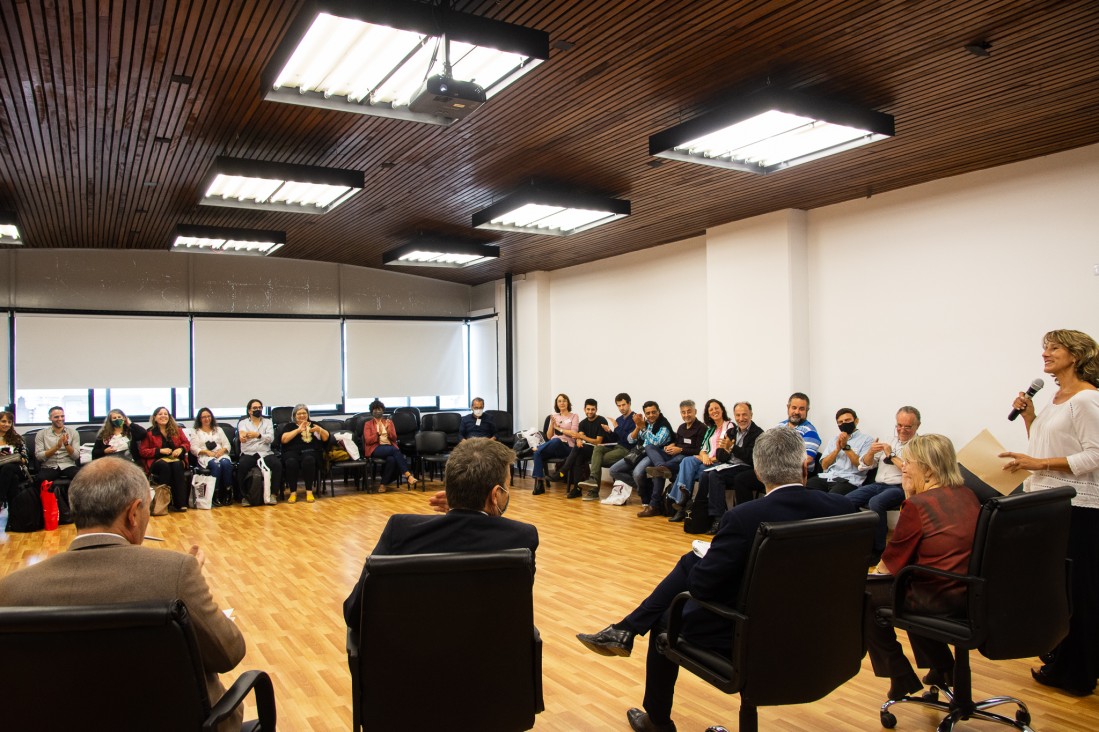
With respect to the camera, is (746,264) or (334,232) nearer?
(746,264)

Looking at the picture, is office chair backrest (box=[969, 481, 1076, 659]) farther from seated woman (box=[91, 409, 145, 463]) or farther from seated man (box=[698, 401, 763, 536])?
seated woman (box=[91, 409, 145, 463])

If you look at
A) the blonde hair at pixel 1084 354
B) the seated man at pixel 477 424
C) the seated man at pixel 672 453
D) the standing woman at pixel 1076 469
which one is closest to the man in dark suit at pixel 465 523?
the standing woman at pixel 1076 469

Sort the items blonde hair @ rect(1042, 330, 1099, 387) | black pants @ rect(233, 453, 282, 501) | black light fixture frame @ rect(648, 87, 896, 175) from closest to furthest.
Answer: blonde hair @ rect(1042, 330, 1099, 387) → black light fixture frame @ rect(648, 87, 896, 175) → black pants @ rect(233, 453, 282, 501)

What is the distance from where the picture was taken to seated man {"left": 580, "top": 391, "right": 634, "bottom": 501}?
9477 millimetres

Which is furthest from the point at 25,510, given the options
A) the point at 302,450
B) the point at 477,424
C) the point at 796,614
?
the point at 796,614

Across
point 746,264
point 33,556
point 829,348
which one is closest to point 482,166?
point 746,264

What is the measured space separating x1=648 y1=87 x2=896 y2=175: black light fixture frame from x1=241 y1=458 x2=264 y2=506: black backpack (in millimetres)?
6304

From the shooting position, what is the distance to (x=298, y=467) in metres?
9.79

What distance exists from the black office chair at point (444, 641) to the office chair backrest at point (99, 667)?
0.43 metres

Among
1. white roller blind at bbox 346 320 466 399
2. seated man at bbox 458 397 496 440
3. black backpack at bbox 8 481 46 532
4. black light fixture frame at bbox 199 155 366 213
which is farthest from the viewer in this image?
white roller blind at bbox 346 320 466 399

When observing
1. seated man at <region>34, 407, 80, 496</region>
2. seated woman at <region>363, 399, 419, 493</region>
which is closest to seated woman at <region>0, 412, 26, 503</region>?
seated man at <region>34, 407, 80, 496</region>

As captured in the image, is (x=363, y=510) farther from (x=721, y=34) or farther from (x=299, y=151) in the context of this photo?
(x=721, y=34)

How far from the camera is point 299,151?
20.0 feet

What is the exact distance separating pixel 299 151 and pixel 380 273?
22.1 feet
